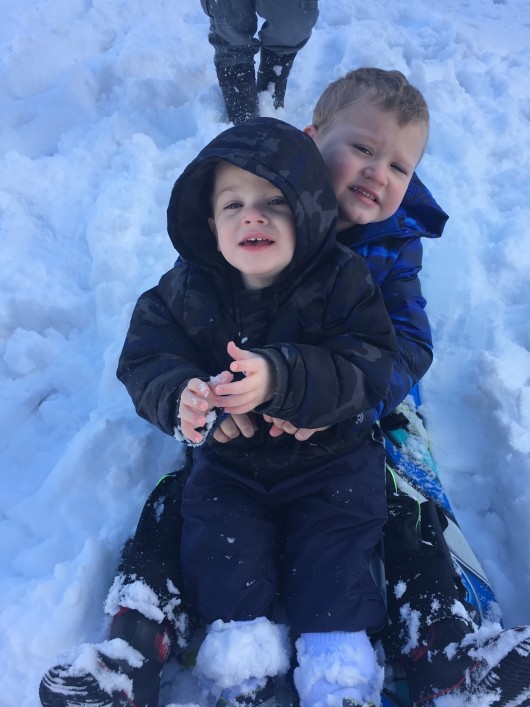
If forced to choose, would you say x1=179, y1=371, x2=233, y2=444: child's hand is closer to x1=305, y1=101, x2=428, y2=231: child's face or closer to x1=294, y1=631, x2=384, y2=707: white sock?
x1=294, y1=631, x2=384, y2=707: white sock

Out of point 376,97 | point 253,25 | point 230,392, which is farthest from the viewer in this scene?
point 253,25

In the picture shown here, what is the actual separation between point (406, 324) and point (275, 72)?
1.82 metres

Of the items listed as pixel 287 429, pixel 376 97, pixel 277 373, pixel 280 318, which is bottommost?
pixel 287 429

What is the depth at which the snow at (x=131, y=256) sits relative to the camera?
1671mm

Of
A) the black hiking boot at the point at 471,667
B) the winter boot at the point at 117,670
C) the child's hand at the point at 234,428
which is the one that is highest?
the child's hand at the point at 234,428

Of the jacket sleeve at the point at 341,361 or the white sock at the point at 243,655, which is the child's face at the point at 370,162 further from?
the white sock at the point at 243,655

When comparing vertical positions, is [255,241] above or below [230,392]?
above

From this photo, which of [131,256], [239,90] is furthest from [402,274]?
[239,90]

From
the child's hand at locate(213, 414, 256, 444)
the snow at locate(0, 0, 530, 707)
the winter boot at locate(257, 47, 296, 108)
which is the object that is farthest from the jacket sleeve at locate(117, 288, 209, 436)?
the winter boot at locate(257, 47, 296, 108)

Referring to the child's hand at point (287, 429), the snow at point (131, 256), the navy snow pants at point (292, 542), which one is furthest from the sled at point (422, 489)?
the child's hand at point (287, 429)

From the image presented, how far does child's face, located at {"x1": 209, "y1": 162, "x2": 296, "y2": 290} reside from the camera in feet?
4.49

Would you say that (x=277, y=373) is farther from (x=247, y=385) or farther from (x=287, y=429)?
(x=287, y=429)

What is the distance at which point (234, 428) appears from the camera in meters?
1.44

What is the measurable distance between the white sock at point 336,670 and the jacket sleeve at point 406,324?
60 cm
